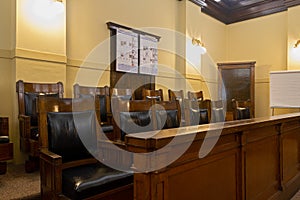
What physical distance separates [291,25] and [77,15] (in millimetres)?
5345

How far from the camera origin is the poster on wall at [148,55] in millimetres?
5398

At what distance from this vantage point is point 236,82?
277 inches

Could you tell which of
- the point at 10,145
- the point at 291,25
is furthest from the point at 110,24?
the point at 291,25

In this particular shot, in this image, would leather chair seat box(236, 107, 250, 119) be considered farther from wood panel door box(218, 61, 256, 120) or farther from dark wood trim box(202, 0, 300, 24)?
dark wood trim box(202, 0, 300, 24)

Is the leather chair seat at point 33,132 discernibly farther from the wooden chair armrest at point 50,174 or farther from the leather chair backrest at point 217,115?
the leather chair backrest at point 217,115

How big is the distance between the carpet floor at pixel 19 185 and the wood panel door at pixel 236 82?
208 inches

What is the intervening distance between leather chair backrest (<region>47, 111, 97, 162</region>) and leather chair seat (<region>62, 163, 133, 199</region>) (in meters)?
0.16

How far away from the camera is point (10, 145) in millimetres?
2439

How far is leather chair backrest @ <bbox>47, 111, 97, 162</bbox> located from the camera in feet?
6.15

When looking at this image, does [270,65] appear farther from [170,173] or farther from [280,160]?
[170,173]

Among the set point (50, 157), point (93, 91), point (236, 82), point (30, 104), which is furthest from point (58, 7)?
point (236, 82)

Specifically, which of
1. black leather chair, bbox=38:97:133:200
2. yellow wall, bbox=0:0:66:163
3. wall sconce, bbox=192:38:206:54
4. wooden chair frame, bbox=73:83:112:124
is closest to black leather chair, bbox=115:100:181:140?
black leather chair, bbox=38:97:133:200

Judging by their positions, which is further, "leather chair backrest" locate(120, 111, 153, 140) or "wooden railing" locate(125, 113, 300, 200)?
"leather chair backrest" locate(120, 111, 153, 140)

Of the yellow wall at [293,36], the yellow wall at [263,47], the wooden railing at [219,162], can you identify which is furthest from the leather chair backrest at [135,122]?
the yellow wall at [263,47]
